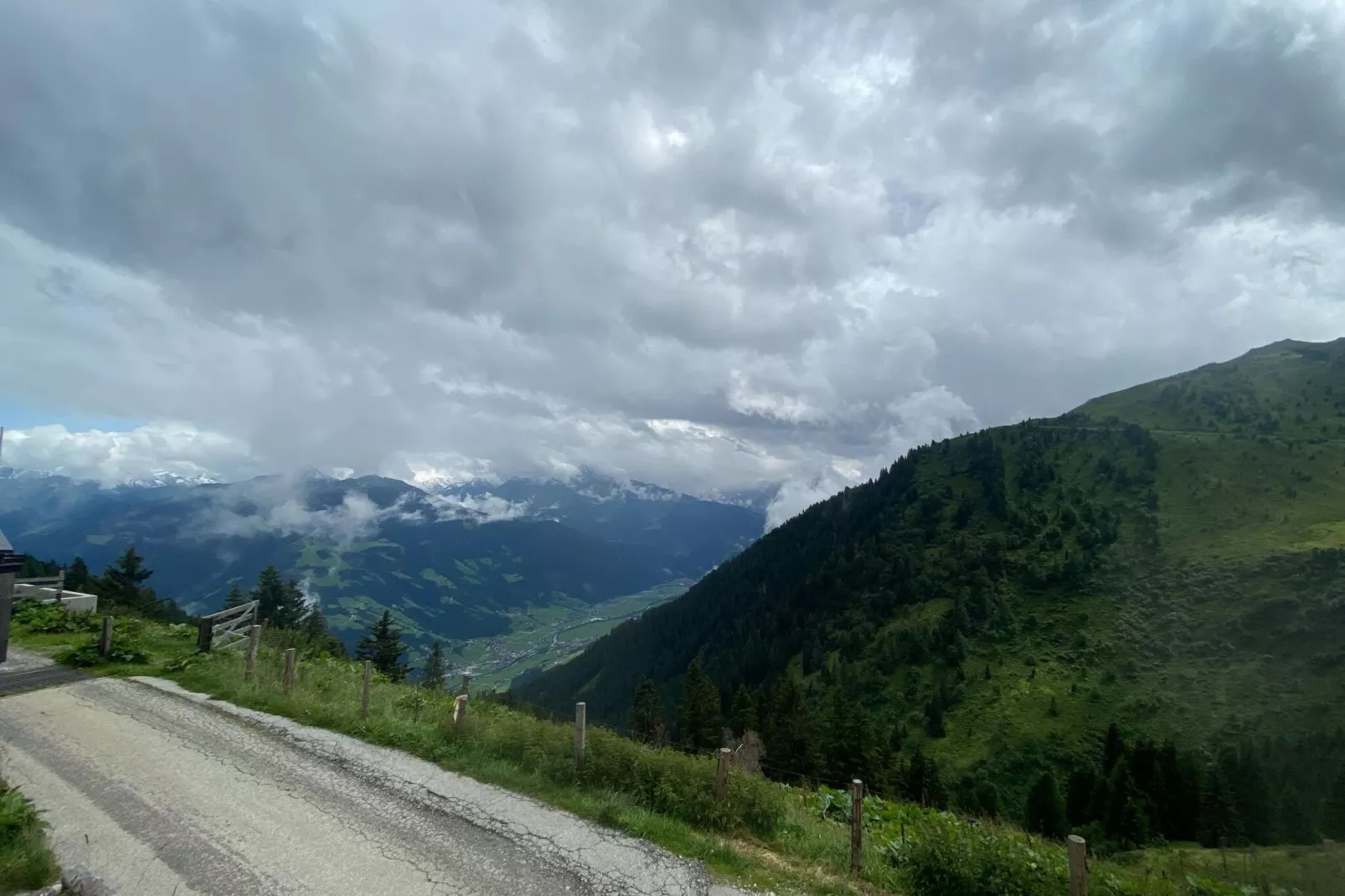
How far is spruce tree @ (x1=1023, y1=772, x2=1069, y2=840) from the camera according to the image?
59.3m

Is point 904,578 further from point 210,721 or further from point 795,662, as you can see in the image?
point 210,721

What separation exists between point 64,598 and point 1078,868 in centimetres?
4058

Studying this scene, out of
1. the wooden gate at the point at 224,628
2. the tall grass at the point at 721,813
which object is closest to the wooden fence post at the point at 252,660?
the tall grass at the point at 721,813

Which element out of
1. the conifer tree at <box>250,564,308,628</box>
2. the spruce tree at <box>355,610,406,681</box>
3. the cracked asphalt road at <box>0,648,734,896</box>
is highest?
the cracked asphalt road at <box>0,648,734,896</box>

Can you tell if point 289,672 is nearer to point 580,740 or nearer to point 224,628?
point 224,628

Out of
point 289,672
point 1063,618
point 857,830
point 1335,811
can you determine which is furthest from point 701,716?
point 1063,618

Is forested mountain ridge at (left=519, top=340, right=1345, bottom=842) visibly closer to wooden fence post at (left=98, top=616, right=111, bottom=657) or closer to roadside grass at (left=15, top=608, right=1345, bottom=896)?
roadside grass at (left=15, top=608, right=1345, bottom=896)

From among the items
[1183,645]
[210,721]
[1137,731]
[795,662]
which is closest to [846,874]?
[210,721]

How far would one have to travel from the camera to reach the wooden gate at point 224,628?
2189 centimetres

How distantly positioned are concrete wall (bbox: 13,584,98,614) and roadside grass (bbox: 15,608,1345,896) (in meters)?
16.0

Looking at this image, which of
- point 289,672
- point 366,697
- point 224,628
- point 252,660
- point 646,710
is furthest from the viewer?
point 646,710

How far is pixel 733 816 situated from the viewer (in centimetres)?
1111

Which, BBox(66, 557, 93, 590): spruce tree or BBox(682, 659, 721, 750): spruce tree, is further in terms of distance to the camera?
BBox(682, 659, 721, 750): spruce tree

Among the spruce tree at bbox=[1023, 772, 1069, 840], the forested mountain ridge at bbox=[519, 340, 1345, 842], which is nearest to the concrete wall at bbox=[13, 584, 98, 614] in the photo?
the forested mountain ridge at bbox=[519, 340, 1345, 842]
